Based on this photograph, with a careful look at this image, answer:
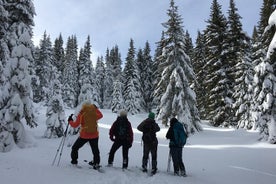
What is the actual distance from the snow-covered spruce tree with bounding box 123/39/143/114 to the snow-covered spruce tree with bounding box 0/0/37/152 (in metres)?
40.1

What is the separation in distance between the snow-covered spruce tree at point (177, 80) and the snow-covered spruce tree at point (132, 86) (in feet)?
96.2

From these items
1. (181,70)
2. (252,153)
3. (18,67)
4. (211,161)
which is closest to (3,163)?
(18,67)

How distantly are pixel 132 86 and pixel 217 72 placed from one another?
86.7 ft

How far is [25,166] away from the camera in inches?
329

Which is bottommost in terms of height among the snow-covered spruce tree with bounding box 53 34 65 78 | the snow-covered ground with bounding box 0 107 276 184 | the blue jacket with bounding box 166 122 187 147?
the snow-covered ground with bounding box 0 107 276 184

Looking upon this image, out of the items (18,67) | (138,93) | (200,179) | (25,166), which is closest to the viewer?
(25,166)

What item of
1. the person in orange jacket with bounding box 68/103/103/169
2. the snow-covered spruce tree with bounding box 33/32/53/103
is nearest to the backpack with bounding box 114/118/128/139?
the person in orange jacket with bounding box 68/103/103/169

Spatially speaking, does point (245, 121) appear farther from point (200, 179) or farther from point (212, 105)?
point (200, 179)

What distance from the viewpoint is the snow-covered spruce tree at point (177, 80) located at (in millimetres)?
23578

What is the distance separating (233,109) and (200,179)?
21.9m

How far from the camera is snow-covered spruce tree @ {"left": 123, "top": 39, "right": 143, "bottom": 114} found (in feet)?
180

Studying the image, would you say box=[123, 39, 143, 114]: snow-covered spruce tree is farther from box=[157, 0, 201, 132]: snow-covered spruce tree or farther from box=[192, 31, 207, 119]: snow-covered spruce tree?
box=[157, 0, 201, 132]: snow-covered spruce tree

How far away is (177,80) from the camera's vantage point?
2370cm

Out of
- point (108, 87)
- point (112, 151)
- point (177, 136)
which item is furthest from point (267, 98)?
point (108, 87)
